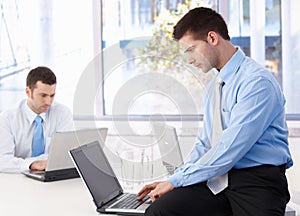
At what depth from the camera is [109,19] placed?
4383mm

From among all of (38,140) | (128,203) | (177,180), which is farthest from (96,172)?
(38,140)

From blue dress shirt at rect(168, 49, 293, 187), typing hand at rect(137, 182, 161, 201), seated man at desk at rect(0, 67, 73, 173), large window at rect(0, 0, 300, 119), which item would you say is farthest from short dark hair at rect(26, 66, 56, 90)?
blue dress shirt at rect(168, 49, 293, 187)

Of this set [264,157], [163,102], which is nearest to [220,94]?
[264,157]

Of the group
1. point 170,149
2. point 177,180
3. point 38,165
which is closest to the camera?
point 177,180

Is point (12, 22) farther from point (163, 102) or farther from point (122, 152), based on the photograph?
point (122, 152)

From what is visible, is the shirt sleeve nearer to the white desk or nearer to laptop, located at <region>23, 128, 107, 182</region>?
the white desk

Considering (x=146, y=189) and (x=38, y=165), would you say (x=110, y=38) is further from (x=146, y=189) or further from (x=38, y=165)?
(x=146, y=189)

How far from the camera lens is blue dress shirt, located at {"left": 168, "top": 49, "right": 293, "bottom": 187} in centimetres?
176

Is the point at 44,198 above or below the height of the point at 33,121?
below

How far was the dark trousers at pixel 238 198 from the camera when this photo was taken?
175 cm

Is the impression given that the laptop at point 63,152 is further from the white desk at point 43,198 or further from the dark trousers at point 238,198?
the dark trousers at point 238,198

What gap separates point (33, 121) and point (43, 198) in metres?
1.10

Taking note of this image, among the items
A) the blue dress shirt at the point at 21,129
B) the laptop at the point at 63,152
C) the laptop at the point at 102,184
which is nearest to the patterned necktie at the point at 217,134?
the laptop at the point at 102,184

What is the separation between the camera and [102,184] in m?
2.09
